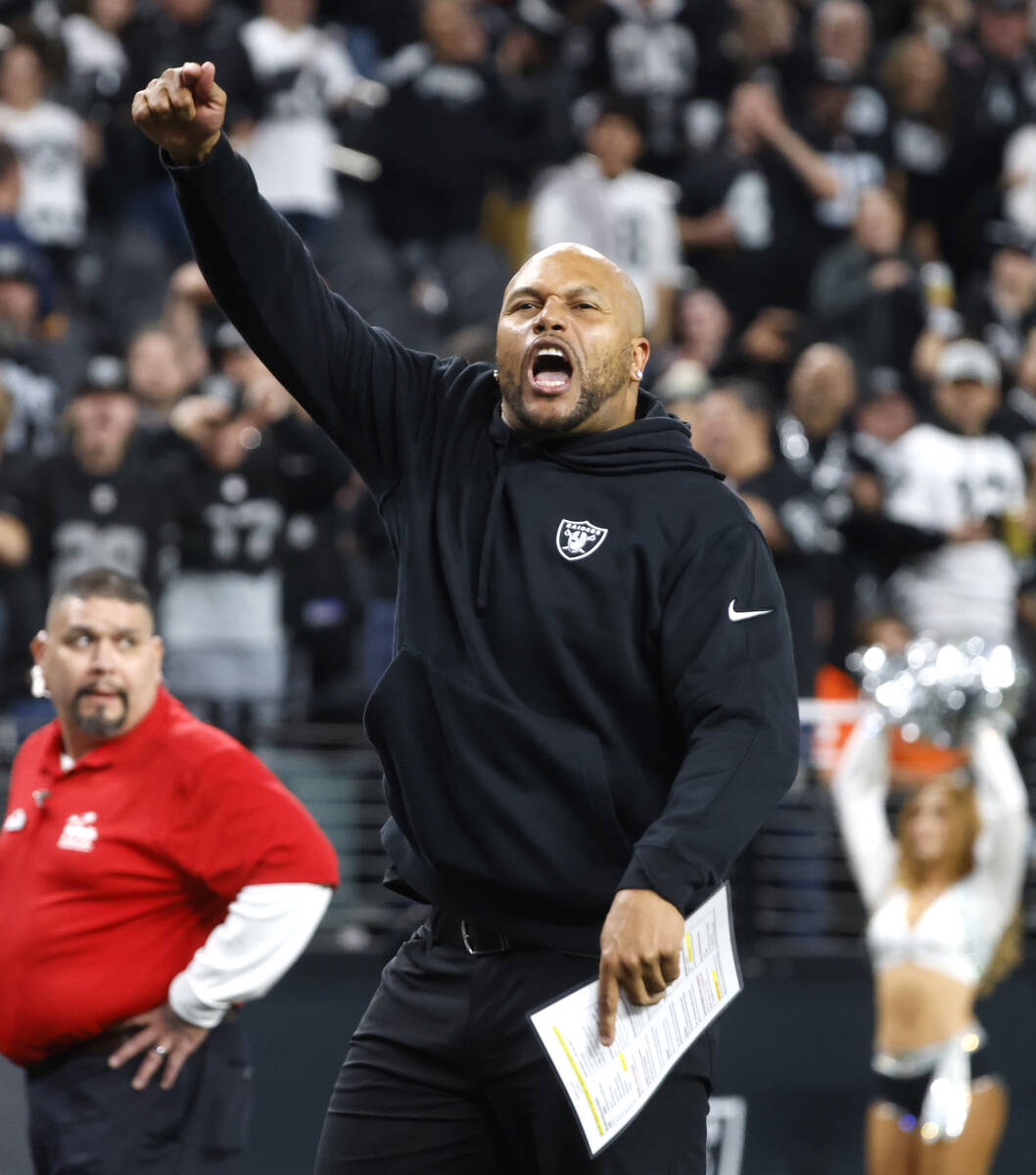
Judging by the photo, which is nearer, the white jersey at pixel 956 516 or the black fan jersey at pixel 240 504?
the black fan jersey at pixel 240 504

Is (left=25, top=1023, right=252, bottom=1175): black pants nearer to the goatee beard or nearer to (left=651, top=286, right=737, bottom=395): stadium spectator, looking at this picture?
the goatee beard

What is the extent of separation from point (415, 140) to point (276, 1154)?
537cm

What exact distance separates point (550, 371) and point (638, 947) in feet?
3.03

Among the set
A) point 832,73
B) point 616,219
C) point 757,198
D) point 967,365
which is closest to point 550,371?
point 967,365

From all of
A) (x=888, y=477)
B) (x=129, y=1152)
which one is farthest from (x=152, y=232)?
(x=129, y=1152)

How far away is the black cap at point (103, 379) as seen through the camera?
7547 mm

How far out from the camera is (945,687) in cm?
662

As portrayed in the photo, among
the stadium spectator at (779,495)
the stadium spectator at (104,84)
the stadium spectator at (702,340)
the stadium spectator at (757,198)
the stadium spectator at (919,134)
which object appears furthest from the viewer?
the stadium spectator at (919,134)

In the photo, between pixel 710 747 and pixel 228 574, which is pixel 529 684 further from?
pixel 228 574

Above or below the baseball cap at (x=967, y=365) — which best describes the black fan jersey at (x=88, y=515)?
below

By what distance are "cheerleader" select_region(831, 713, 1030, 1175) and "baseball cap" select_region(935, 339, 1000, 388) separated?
252cm

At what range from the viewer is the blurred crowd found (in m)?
7.39

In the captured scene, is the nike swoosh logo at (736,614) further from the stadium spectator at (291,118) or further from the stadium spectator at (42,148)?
the stadium spectator at (42,148)

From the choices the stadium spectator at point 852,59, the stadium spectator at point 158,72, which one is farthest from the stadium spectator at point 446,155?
the stadium spectator at point 852,59
